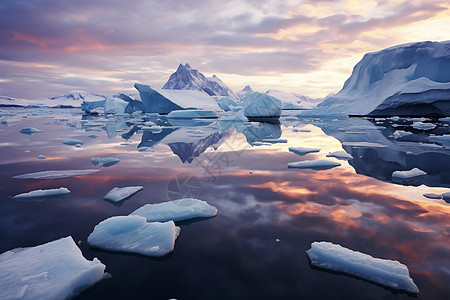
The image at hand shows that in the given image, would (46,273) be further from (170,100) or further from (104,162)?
(170,100)

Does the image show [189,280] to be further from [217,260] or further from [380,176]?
[380,176]

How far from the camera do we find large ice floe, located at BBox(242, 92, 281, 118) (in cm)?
1673

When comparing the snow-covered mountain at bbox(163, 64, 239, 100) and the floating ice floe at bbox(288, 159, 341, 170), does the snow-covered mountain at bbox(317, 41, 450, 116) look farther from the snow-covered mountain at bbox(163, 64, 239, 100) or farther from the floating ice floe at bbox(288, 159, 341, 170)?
the snow-covered mountain at bbox(163, 64, 239, 100)

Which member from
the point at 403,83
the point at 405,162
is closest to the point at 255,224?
the point at 405,162

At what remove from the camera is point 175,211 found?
87.4 inches

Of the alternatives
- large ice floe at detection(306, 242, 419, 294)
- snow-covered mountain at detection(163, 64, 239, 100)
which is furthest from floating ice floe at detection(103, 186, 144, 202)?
snow-covered mountain at detection(163, 64, 239, 100)

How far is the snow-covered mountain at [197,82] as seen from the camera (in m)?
106

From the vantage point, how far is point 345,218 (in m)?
2.19

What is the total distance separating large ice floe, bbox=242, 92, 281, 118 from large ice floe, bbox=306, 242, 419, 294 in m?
15.5

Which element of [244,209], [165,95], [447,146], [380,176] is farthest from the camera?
[165,95]

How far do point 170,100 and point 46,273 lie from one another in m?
21.1

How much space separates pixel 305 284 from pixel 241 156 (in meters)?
3.63

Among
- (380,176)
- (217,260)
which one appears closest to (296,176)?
(380,176)

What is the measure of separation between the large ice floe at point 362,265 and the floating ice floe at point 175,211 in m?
0.94
